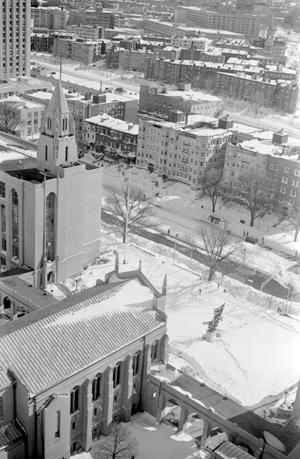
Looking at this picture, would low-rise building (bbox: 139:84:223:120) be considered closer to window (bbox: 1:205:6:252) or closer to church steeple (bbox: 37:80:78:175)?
church steeple (bbox: 37:80:78:175)

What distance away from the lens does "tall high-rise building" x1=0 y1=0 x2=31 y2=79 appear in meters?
120

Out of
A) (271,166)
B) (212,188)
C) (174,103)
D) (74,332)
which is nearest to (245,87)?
(174,103)

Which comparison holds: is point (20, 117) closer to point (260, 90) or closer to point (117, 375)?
point (260, 90)

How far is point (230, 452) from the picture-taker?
31094mm

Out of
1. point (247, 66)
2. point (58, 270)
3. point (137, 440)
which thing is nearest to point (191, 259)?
point (58, 270)

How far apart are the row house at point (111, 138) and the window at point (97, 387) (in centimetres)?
6137

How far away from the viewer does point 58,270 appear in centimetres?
5191

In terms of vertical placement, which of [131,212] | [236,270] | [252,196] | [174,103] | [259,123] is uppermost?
[174,103]

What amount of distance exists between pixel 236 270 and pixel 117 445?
3037 centimetres

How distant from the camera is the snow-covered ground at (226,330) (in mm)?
41938

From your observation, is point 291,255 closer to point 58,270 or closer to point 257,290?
point 257,290

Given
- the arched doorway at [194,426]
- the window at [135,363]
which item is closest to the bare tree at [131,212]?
the window at [135,363]

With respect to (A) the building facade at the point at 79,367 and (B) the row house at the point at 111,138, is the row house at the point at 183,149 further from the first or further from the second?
(A) the building facade at the point at 79,367

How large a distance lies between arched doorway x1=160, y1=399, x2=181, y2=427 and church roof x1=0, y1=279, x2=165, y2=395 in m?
5.37
